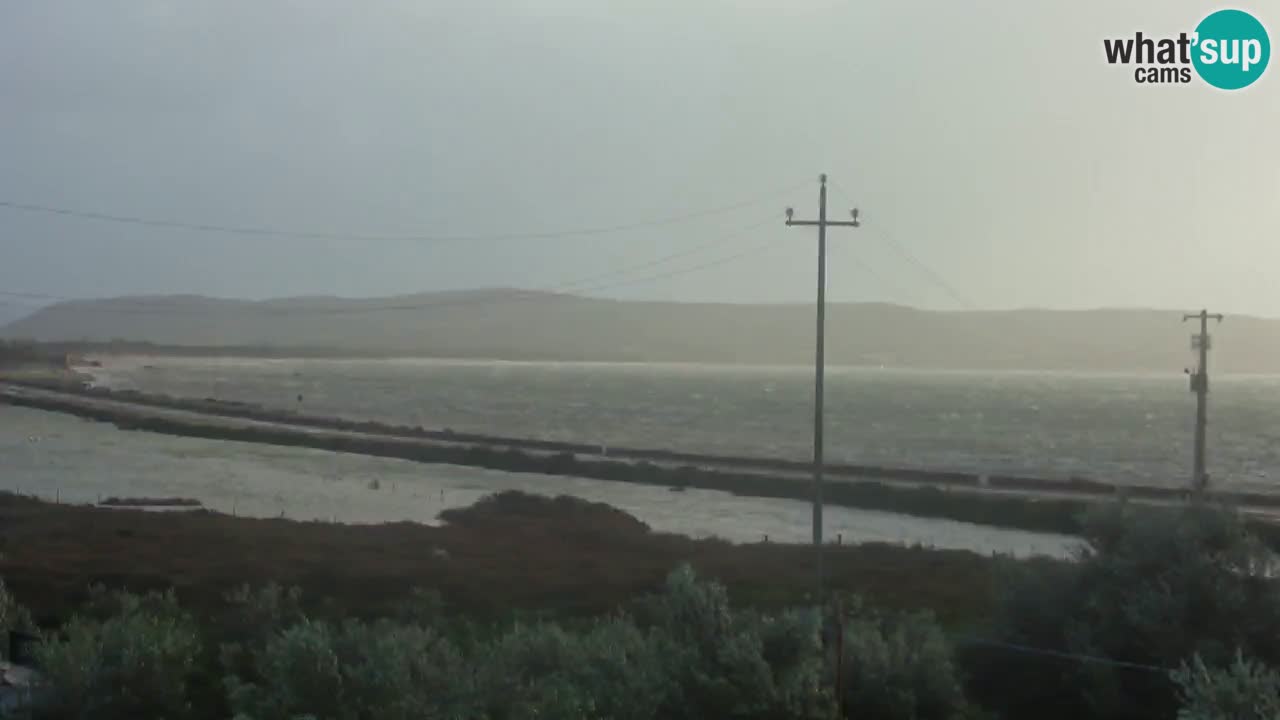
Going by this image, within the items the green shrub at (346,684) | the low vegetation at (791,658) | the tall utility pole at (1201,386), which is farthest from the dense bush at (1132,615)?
the tall utility pole at (1201,386)

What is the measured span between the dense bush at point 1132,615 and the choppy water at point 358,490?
22.4 metres

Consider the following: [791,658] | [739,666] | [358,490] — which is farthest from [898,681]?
[358,490]

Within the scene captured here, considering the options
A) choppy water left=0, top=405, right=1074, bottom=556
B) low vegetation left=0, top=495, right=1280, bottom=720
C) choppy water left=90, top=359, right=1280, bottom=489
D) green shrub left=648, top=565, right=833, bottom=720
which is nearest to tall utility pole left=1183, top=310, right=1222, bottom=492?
choppy water left=0, top=405, right=1074, bottom=556

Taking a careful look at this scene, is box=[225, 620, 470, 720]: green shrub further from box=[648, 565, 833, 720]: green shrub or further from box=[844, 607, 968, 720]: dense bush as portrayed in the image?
box=[844, 607, 968, 720]: dense bush

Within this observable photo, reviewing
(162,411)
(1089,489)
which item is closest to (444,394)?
(162,411)

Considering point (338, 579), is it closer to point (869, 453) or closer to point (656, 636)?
point (656, 636)

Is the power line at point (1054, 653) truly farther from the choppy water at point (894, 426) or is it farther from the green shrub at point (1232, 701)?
the choppy water at point (894, 426)

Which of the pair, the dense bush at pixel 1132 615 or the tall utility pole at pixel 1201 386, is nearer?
the dense bush at pixel 1132 615

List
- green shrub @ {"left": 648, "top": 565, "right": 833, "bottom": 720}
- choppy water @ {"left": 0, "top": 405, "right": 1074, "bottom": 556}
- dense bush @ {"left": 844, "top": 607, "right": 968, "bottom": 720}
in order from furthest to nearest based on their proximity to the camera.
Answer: choppy water @ {"left": 0, "top": 405, "right": 1074, "bottom": 556}
dense bush @ {"left": 844, "top": 607, "right": 968, "bottom": 720}
green shrub @ {"left": 648, "top": 565, "right": 833, "bottom": 720}

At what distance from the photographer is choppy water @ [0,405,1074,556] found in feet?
142

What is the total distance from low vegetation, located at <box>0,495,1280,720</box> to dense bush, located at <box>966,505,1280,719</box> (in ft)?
0.07

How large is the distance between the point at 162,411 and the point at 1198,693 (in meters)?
107

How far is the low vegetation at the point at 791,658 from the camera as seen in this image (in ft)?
33.9

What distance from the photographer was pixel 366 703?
10.3 meters
